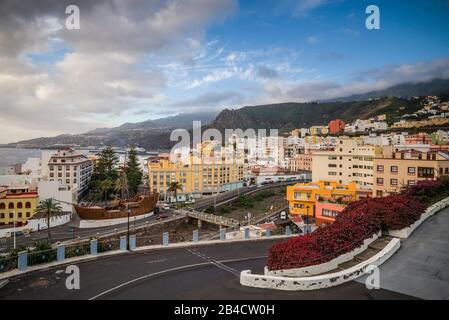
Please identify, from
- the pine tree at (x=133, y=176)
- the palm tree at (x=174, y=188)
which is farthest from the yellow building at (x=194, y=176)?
the pine tree at (x=133, y=176)

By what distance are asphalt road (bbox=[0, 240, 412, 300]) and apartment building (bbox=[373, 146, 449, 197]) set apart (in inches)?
913

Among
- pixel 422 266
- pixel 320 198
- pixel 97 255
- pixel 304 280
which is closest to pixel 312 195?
pixel 320 198

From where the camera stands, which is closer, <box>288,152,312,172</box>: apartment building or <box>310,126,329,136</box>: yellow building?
<box>288,152,312,172</box>: apartment building

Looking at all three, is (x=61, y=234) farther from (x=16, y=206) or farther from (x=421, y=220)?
(x=421, y=220)

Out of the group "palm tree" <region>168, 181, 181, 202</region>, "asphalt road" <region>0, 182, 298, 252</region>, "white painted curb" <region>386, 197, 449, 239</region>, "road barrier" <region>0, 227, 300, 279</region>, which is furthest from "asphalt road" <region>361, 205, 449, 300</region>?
"palm tree" <region>168, 181, 181, 202</region>

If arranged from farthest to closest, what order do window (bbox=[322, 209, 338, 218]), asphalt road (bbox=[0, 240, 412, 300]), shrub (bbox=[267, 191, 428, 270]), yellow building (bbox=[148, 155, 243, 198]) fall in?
yellow building (bbox=[148, 155, 243, 198])
window (bbox=[322, 209, 338, 218])
shrub (bbox=[267, 191, 428, 270])
asphalt road (bbox=[0, 240, 412, 300])

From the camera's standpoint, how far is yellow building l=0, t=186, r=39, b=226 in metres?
42.2

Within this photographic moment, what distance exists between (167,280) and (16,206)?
131 feet

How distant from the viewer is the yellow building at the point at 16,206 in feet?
139

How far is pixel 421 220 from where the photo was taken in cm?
1470

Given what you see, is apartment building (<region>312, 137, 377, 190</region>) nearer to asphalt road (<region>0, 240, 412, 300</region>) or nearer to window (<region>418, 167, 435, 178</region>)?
window (<region>418, 167, 435, 178</region>)

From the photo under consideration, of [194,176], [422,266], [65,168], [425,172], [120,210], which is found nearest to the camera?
[422,266]

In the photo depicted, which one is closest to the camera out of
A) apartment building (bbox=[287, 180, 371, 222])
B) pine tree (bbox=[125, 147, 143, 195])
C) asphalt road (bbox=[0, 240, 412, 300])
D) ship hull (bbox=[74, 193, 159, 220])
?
asphalt road (bbox=[0, 240, 412, 300])

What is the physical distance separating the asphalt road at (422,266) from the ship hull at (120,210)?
116 feet
